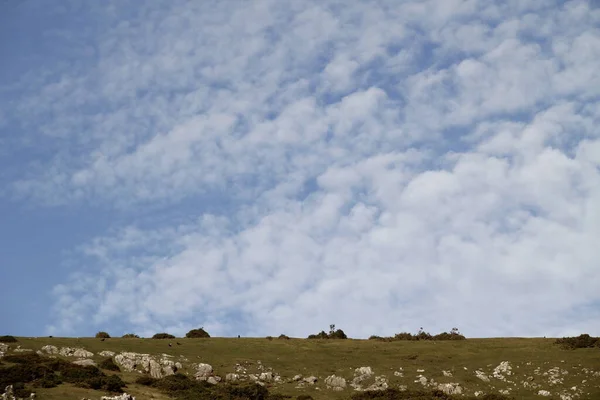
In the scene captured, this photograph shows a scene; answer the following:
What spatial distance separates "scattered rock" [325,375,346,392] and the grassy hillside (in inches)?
22.4

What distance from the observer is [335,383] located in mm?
61438

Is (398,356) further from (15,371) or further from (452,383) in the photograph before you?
(15,371)

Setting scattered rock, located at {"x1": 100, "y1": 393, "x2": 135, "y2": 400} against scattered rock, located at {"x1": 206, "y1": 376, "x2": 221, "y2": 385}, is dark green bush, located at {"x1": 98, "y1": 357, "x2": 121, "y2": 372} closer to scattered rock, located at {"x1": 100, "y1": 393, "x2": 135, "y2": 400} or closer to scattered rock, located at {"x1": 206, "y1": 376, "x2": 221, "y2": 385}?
scattered rock, located at {"x1": 206, "y1": 376, "x2": 221, "y2": 385}

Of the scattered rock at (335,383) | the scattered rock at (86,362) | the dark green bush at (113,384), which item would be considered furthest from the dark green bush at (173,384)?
the scattered rock at (335,383)

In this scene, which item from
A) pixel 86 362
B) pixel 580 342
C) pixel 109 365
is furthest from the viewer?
pixel 580 342

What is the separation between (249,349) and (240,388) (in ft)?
54.3

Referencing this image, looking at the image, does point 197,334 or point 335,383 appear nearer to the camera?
point 335,383

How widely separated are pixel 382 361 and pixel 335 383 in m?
9.67

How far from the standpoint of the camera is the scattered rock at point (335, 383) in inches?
2393

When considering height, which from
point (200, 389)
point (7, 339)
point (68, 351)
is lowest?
point (200, 389)

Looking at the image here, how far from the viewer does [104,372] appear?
58.4 m

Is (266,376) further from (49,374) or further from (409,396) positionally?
(49,374)

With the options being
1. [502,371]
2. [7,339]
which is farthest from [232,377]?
[502,371]

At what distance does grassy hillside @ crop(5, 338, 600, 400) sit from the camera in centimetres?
5866
